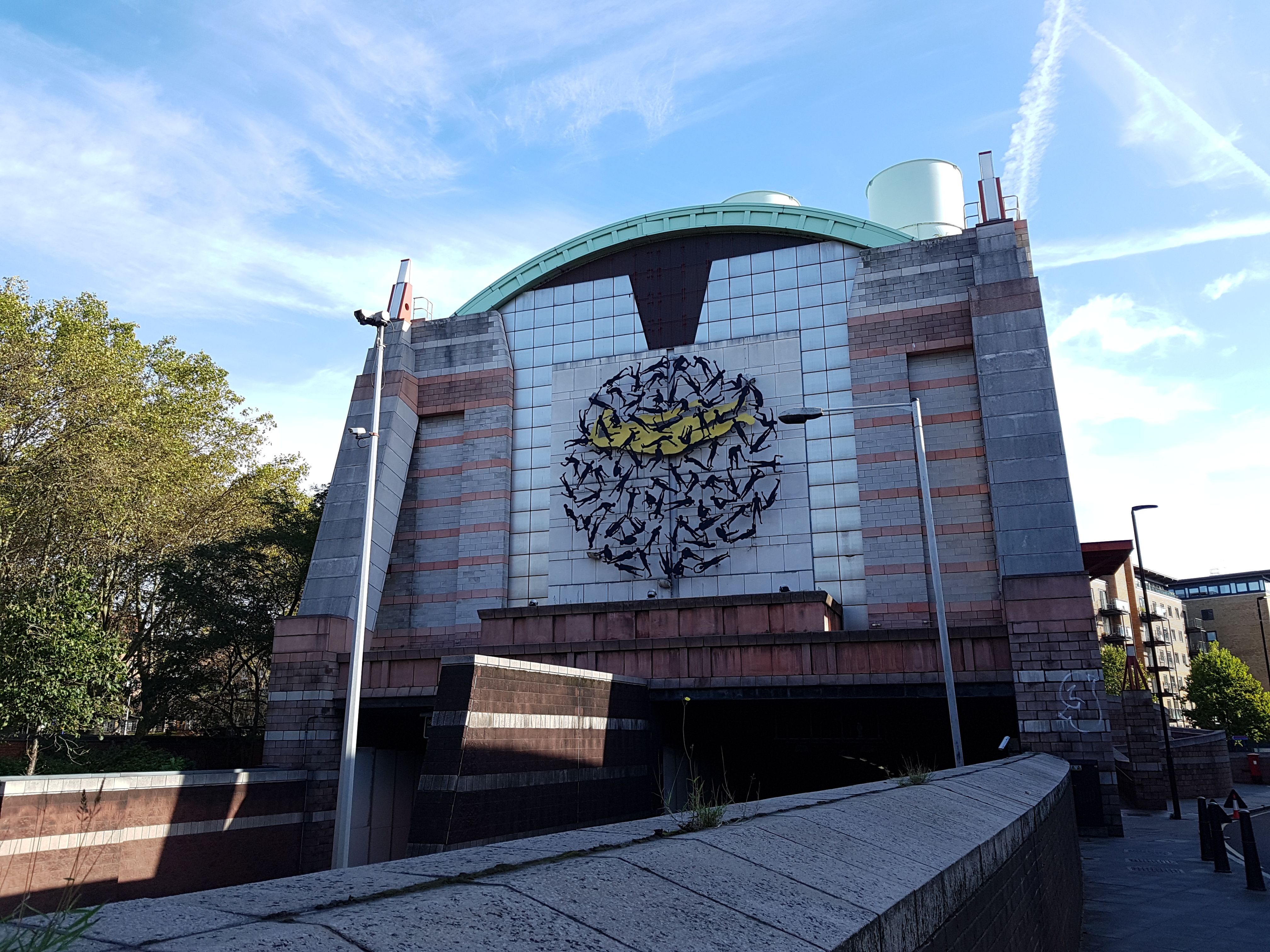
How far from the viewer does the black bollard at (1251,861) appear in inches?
520

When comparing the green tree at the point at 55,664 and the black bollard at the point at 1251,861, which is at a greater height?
the green tree at the point at 55,664

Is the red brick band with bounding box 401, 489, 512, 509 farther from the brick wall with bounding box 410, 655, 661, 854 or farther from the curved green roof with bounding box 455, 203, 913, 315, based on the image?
the brick wall with bounding box 410, 655, 661, 854

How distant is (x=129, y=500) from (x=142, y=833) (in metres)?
16.3

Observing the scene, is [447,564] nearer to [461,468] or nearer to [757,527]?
[461,468]

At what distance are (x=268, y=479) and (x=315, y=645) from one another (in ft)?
64.4

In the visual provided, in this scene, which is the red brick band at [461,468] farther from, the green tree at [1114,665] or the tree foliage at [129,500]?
the green tree at [1114,665]

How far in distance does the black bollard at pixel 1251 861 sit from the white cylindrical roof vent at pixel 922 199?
25590mm

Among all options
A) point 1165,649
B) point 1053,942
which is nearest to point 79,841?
point 1053,942

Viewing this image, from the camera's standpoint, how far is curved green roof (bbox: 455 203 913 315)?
2895cm

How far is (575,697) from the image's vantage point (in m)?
17.6

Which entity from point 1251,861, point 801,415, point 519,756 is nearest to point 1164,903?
point 1251,861

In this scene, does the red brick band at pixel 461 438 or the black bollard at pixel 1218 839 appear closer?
the black bollard at pixel 1218 839

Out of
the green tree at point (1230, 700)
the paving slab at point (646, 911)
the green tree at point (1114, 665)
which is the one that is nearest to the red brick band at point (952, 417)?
the paving slab at point (646, 911)

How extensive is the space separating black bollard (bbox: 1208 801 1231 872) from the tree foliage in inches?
1000
